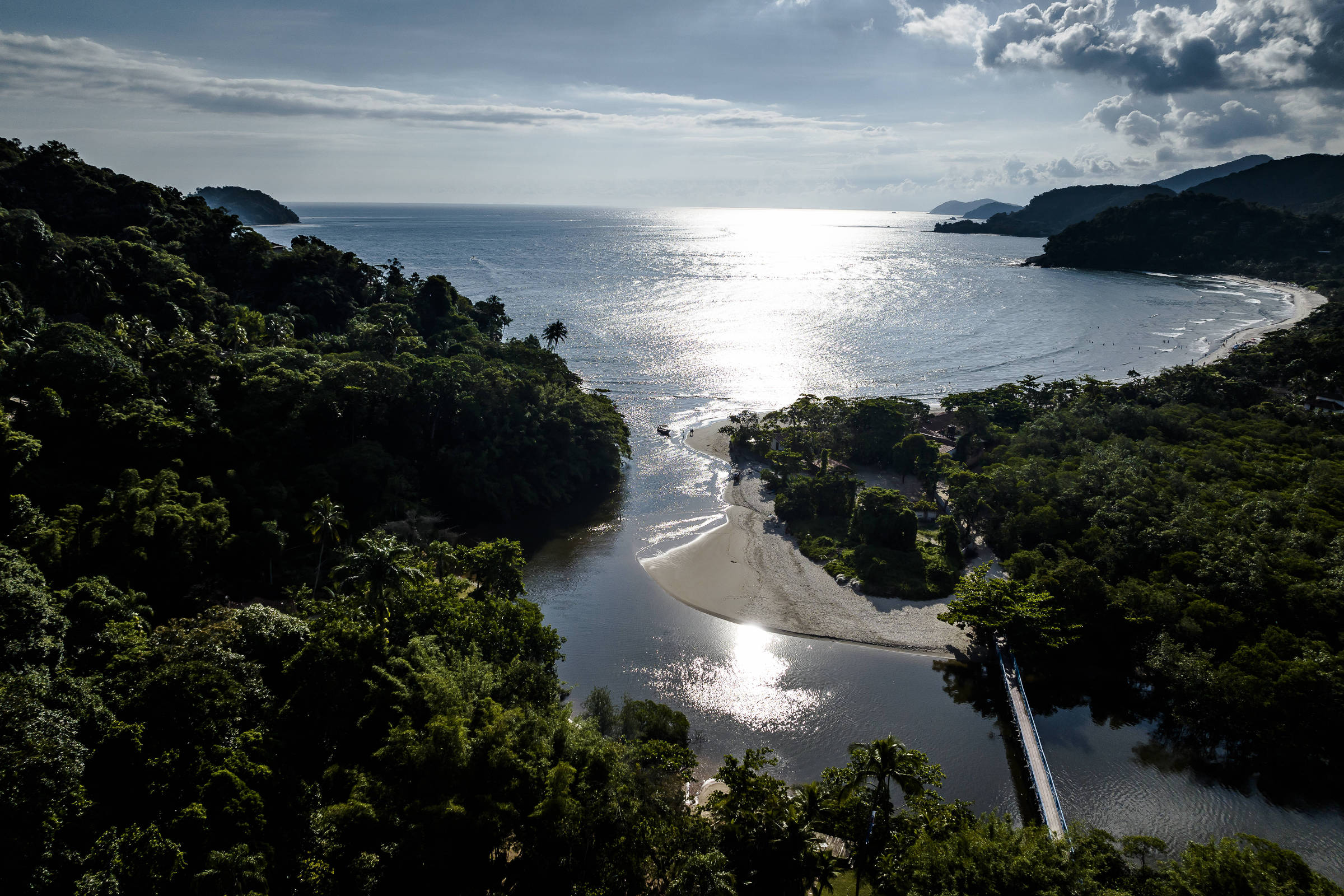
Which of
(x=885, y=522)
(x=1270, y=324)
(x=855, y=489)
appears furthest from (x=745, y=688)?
(x=1270, y=324)

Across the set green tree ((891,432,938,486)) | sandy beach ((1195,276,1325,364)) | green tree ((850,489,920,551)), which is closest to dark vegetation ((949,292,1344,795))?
green tree ((891,432,938,486))

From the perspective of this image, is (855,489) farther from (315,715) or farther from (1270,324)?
(1270,324)

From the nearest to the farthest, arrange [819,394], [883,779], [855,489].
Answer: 1. [883,779]
2. [855,489]
3. [819,394]

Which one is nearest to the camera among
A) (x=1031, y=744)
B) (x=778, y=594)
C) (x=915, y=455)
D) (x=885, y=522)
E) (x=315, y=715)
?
(x=315, y=715)

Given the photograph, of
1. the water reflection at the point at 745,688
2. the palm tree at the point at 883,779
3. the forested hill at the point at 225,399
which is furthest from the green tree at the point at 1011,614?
the forested hill at the point at 225,399

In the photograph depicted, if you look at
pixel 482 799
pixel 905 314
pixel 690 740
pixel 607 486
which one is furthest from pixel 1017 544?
pixel 905 314

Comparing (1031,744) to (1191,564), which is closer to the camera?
(1031,744)
